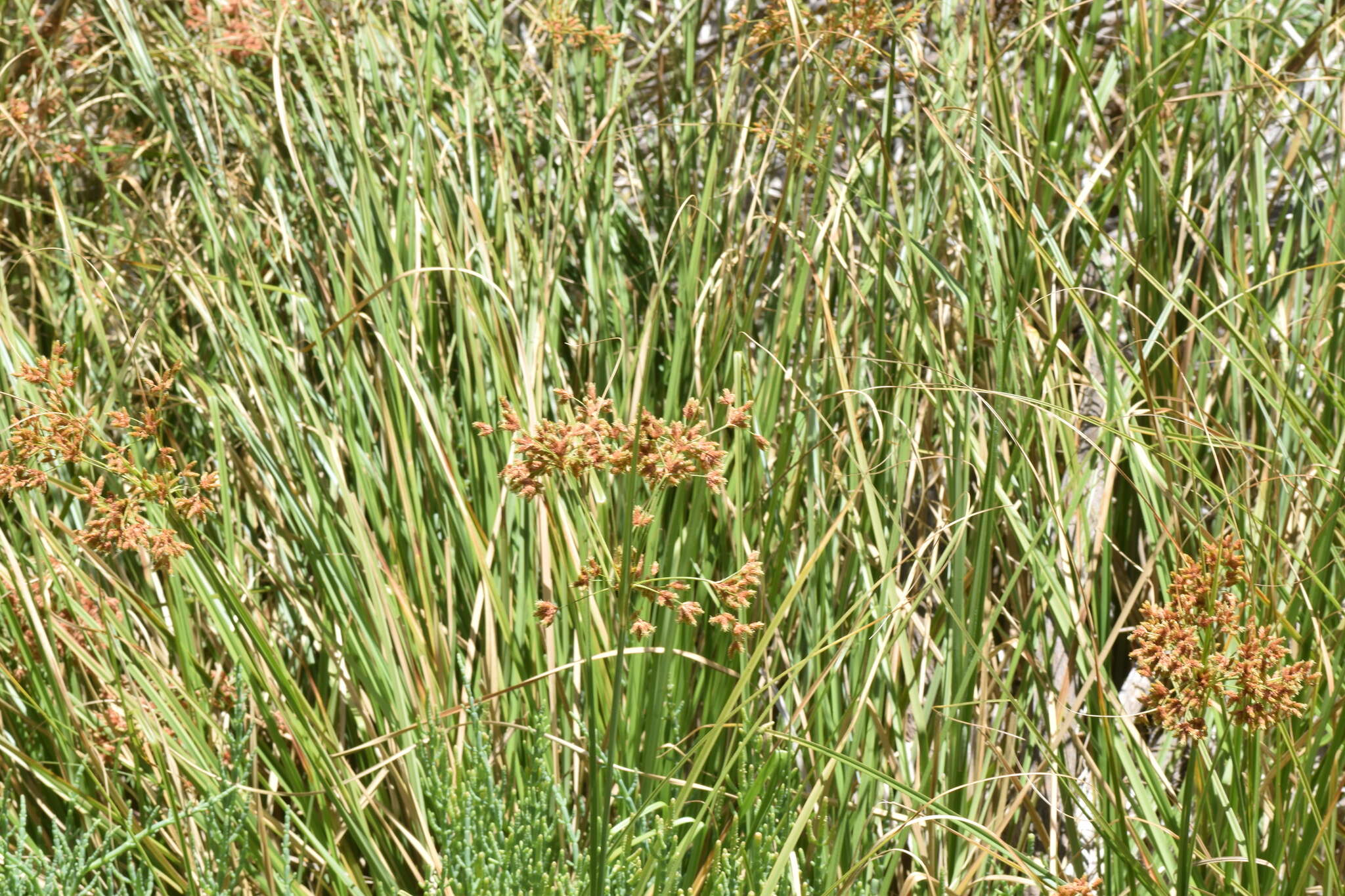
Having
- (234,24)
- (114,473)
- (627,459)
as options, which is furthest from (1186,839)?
(234,24)

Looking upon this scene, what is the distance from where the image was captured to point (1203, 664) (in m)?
0.80

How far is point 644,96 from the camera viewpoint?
2283 mm

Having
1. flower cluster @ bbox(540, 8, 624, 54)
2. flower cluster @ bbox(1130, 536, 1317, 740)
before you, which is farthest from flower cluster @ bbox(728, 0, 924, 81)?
flower cluster @ bbox(1130, 536, 1317, 740)

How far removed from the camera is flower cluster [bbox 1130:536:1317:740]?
79 centimetres

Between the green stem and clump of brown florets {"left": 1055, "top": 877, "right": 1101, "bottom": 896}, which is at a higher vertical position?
the green stem

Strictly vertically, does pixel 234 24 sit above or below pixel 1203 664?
above

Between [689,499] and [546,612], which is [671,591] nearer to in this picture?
[546,612]

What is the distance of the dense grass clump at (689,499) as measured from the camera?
109 centimetres

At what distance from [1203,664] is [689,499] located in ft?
2.50

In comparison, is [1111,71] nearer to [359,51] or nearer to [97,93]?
[359,51]

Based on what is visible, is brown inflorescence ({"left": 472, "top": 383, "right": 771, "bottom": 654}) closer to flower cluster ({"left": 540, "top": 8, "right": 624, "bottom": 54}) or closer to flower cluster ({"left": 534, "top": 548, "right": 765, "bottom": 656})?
flower cluster ({"left": 534, "top": 548, "right": 765, "bottom": 656})

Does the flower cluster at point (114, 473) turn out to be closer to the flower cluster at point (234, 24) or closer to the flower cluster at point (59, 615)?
the flower cluster at point (59, 615)

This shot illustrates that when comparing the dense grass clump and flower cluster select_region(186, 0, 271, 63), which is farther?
flower cluster select_region(186, 0, 271, 63)

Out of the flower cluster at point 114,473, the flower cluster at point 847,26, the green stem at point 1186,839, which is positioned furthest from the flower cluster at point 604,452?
the flower cluster at point 847,26
